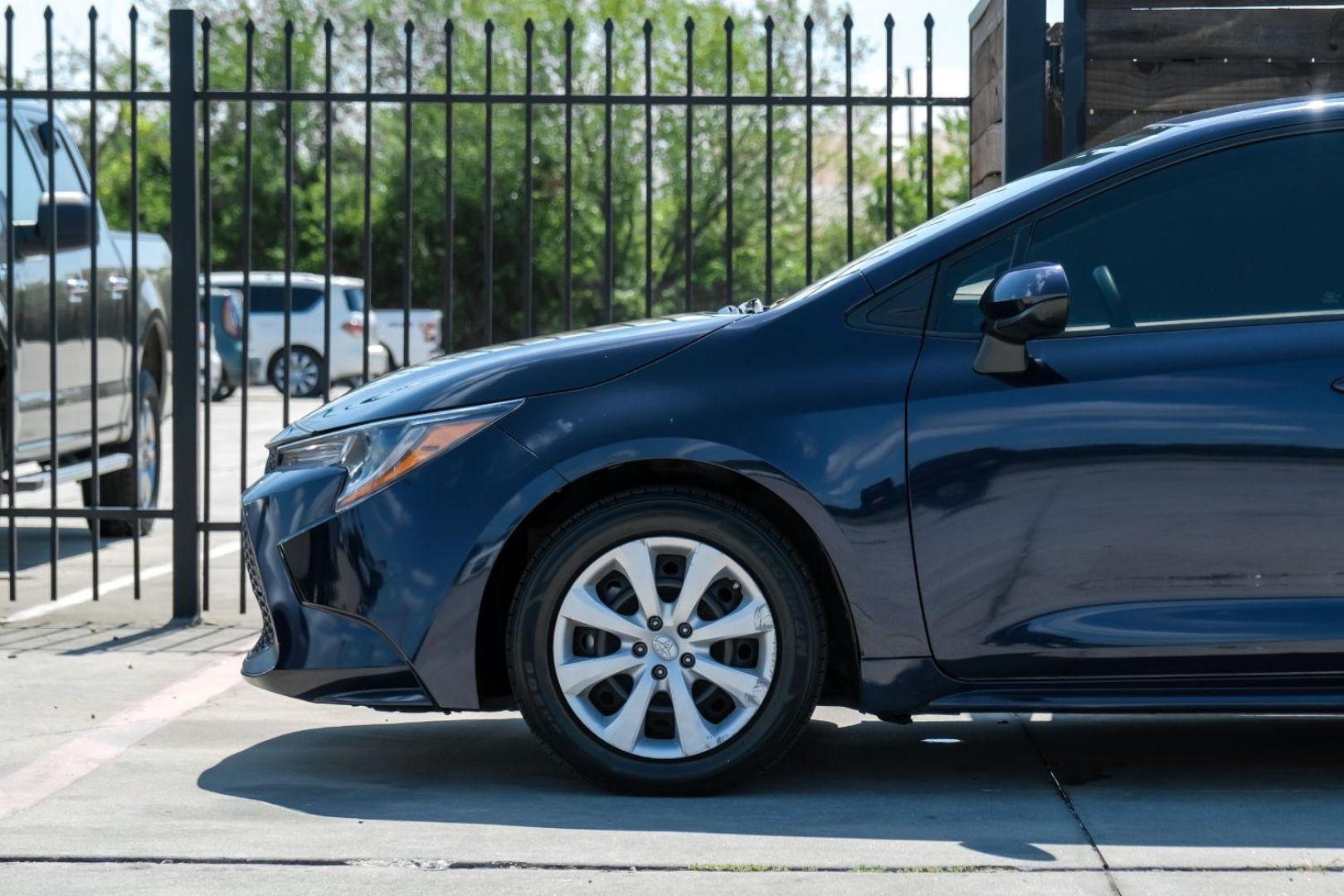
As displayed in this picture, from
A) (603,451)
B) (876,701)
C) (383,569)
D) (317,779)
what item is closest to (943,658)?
(876,701)

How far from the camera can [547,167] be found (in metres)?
33.6

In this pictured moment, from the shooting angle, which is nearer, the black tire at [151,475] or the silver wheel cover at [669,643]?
the silver wheel cover at [669,643]

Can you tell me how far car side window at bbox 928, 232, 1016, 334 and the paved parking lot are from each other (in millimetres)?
1133

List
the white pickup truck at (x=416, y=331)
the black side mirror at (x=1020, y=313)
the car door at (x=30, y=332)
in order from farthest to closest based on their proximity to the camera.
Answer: the white pickup truck at (x=416, y=331) < the car door at (x=30, y=332) < the black side mirror at (x=1020, y=313)

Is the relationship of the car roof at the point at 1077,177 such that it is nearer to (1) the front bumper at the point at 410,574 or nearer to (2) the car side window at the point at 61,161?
(1) the front bumper at the point at 410,574

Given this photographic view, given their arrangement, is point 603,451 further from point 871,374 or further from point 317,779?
point 317,779

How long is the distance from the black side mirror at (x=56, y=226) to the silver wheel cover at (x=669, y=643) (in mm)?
3853

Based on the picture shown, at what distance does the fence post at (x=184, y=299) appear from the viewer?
7.04m

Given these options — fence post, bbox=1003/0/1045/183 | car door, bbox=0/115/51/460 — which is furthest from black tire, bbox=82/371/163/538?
fence post, bbox=1003/0/1045/183

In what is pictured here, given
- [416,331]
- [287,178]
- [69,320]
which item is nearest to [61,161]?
[69,320]

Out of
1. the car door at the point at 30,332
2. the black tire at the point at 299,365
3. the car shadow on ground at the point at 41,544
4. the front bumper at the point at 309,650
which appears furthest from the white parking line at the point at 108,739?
the black tire at the point at 299,365

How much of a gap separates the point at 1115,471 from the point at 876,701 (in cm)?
76

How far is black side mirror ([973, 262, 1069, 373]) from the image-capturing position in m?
4.16

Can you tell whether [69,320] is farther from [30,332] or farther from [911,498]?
[911,498]
